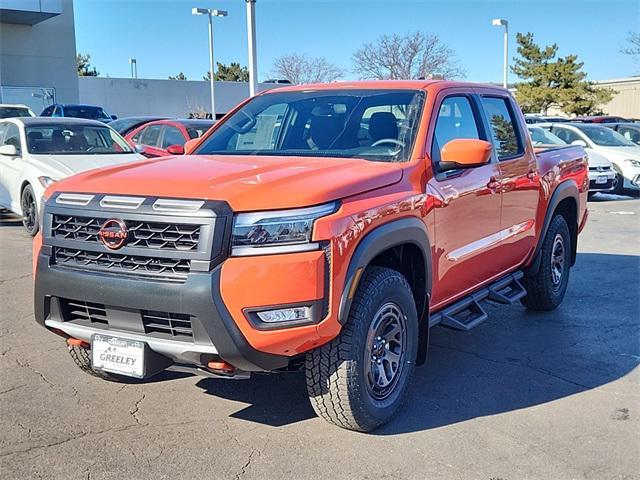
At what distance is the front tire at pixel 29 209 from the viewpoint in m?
9.13

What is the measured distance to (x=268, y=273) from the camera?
317cm

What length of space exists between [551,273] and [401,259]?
8.57 feet

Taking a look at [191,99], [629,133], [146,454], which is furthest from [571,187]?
[191,99]

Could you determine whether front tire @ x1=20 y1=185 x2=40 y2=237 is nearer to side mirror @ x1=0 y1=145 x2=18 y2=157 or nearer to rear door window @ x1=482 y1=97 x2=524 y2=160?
side mirror @ x1=0 y1=145 x2=18 y2=157

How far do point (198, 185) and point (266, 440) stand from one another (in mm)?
1394

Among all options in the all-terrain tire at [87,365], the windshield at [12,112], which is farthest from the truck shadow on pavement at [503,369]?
the windshield at [12,112]

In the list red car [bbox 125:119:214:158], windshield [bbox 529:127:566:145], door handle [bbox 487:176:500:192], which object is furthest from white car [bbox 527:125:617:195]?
door handle [bbox 487:176:500:192]

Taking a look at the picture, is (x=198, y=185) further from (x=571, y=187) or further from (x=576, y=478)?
(x=571, y=187)

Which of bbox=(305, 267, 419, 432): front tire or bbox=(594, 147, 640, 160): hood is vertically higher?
bbox=(594, 147, 640, 160): hood

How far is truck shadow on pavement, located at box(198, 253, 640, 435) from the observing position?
13.4 feet

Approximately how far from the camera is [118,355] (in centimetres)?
344

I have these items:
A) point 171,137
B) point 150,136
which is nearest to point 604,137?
point 171,137

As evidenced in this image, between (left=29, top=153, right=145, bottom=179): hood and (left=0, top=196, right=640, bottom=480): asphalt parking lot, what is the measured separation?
3.80 m

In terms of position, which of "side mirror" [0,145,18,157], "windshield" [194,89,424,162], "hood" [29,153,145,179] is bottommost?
"hood" [29,153,145,179]
